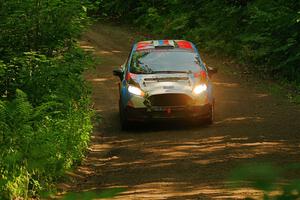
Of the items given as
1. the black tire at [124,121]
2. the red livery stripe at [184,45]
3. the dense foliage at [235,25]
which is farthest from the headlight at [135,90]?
the dense foliage at [235,25]

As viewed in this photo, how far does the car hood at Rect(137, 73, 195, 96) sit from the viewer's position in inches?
507

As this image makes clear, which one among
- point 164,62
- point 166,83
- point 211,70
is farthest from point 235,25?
point 166,83

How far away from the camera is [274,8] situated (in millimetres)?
20625

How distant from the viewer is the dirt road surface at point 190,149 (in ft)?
29.1

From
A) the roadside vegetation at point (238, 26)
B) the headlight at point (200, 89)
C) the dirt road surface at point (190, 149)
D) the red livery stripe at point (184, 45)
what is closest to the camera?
the dirt road surface at point (190, 149)

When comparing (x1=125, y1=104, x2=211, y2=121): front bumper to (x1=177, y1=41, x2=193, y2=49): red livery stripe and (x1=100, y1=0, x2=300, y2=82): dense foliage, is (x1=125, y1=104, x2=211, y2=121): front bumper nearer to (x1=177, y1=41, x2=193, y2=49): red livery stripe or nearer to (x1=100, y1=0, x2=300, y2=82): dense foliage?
(x1=177, y1=41, x2=193, y2=49): red livery stripe

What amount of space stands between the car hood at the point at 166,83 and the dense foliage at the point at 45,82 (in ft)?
4.89

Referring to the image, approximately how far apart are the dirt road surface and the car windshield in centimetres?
133

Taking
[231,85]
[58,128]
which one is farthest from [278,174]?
[231,85]

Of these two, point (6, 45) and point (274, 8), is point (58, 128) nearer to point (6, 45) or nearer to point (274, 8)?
point (6, 45)

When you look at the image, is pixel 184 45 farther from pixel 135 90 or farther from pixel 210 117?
pixel 135 90

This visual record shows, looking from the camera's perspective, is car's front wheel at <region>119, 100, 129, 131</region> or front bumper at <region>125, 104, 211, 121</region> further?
car's front wheel at <region>119, 100, 129, 131</region>

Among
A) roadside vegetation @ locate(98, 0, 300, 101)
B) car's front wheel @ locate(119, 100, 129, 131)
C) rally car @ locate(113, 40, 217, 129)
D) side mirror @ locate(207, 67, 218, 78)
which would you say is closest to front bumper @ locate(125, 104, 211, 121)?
rally car @ locate(113, 40, 217, 129)

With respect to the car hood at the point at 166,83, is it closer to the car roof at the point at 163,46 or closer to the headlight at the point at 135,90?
the headlight at the point at 135,90
